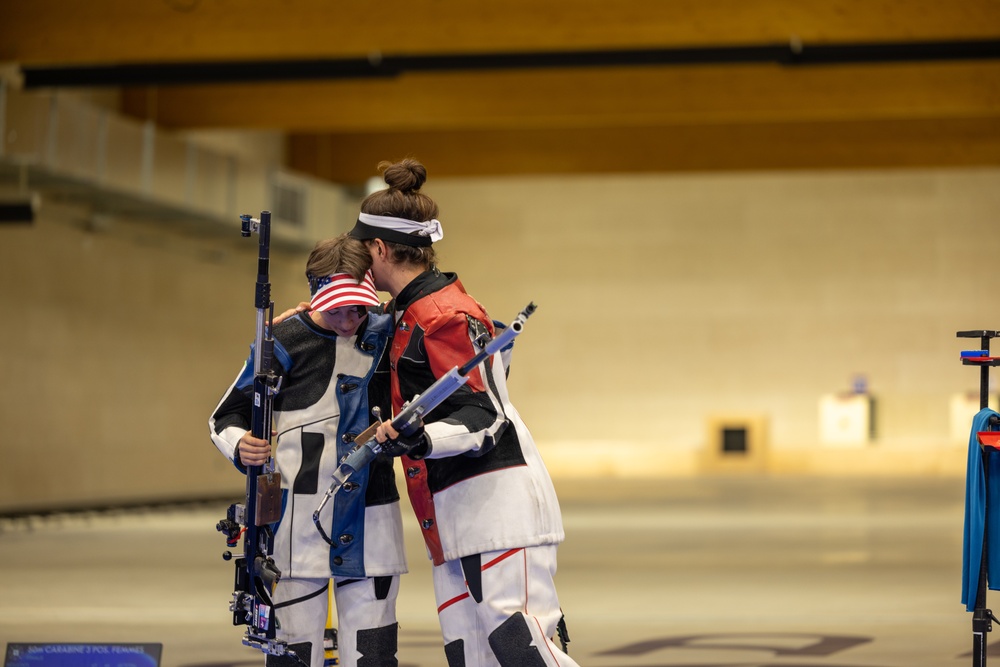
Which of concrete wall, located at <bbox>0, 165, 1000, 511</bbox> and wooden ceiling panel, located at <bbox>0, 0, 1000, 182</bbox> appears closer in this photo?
wooden ceiling panel, located at <bbox>0, 0, 1000, 182</bbox>

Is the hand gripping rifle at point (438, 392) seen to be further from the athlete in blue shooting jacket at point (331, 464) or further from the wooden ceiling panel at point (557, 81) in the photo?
the wooden ceiling panel at point (557, 81)

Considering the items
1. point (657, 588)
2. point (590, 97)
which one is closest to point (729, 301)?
point (590, 97)

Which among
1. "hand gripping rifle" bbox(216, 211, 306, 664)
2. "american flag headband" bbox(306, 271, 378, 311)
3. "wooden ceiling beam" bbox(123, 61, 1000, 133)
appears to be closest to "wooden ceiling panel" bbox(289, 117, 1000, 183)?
"wooden ceiling beam" bbox(123, 61, 1000, 133)

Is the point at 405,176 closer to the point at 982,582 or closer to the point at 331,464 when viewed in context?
the point at 331,464

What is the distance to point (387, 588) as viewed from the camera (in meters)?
4.13

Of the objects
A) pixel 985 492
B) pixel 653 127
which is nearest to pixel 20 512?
→ pixel 653 127

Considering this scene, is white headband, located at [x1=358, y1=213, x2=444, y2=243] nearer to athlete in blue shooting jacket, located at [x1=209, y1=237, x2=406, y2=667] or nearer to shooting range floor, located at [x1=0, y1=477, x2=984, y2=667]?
athlete in blue shooting jacket, located at [x1=209, y1=237, x2=406, y2=667]

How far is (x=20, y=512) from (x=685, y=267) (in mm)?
17133

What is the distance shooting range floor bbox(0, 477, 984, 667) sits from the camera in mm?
7227

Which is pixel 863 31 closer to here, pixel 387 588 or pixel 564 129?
pixel 564 129

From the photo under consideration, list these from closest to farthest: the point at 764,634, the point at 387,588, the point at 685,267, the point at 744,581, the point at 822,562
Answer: the point at 387,588
the point at 764,634
the point at 744,581
the point at 822,562
the point at 685,267

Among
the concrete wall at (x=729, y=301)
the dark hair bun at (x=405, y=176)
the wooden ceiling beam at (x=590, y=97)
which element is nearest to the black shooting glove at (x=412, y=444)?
the dark hair bun at (x=405, y=176)

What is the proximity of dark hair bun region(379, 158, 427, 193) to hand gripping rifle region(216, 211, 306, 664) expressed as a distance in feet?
1.16

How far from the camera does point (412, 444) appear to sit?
11.8ft
